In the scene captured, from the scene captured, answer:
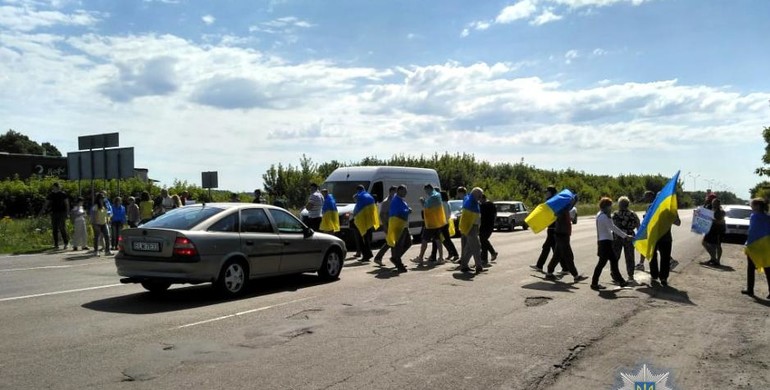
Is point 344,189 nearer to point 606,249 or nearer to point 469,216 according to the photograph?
point 469,216

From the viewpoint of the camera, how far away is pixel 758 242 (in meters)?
10.3

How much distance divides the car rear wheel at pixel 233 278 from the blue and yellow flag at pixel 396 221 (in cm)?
467

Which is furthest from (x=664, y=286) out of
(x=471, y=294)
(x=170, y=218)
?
(x=170, y=218)

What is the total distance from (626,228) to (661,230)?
2.97ft

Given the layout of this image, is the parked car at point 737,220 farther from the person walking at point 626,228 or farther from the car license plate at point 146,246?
the car license plate at point 146,246

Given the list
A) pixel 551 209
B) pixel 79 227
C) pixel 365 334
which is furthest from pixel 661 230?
pixel 79 227

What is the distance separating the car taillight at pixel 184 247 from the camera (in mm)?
8828

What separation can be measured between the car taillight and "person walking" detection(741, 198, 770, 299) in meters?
8.72

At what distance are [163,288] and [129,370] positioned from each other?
192 inches

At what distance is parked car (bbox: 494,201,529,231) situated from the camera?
102ft

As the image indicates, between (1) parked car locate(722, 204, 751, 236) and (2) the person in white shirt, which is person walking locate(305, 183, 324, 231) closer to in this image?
(2) the person in white shirt

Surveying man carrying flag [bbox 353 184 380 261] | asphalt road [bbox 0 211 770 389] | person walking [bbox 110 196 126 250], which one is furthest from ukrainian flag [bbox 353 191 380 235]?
person walking [bbox 110 196 126 250]

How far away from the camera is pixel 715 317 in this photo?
27.8 ft

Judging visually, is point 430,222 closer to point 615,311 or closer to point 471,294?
point 471,294
